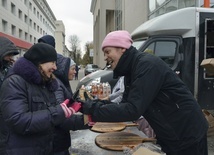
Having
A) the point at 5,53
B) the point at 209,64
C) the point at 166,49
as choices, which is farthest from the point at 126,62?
the point at 166,49

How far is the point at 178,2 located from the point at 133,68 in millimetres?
10557

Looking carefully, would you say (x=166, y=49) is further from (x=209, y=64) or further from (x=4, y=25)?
(x=4, y=25)

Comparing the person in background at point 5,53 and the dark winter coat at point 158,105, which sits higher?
the person in background at point 5,53

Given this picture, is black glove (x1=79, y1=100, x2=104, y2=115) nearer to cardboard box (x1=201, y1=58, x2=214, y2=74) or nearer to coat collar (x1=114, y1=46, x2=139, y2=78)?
coat collar (x1=114, y1=46, x2=139, y2=78)

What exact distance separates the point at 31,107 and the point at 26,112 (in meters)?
0.09

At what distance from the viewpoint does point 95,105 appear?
6.78 ft

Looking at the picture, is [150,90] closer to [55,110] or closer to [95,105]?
[95,105]

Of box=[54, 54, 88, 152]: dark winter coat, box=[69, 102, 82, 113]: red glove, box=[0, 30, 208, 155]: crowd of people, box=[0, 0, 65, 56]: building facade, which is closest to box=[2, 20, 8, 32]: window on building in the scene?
box=[0, 0, 65, 56]: building facade

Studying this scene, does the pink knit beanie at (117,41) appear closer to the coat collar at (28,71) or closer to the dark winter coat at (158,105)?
Result: the dark winter coat at (158,105)

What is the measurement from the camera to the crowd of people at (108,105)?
179cm

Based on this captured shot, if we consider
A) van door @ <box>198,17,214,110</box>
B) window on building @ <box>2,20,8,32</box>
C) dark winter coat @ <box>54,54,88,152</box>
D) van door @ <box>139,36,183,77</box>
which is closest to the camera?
dark winter coat @ <box>54,54,88,152</box>

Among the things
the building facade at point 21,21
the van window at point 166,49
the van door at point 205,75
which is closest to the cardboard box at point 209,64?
the van door at point 205,75

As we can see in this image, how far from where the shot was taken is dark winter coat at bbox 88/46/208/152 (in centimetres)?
193

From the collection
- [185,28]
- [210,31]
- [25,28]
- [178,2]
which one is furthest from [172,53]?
[25,28]
